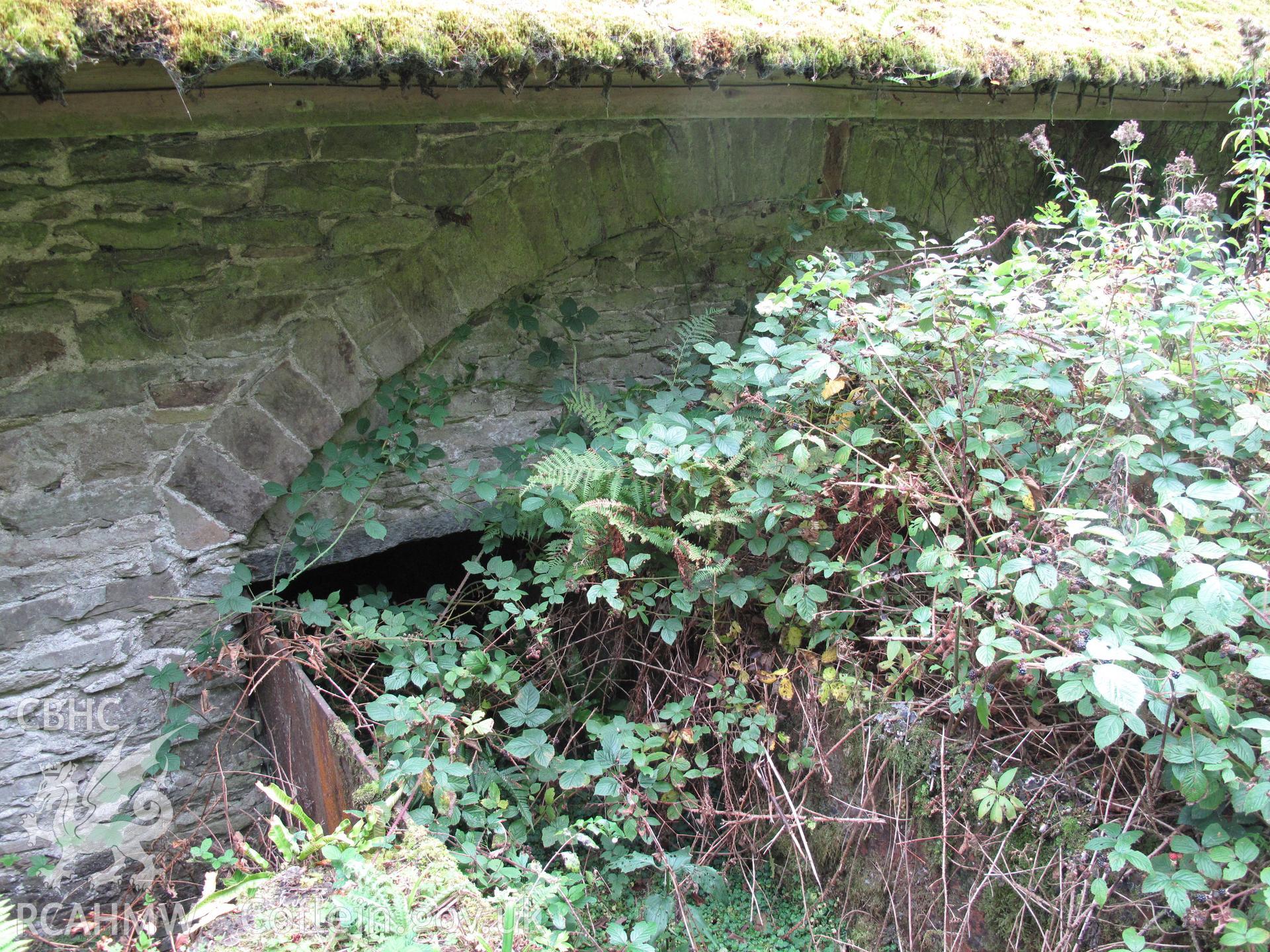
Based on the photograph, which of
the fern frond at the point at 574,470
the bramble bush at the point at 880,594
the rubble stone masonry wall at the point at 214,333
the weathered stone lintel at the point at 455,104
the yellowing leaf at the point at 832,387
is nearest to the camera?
the bramble bush at the point at 880,594

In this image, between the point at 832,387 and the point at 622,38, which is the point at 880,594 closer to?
the point at 832,387

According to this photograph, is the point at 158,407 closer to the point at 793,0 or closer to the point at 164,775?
the point at 164,775

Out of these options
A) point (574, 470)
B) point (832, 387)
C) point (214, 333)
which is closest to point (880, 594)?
point (832, 387)

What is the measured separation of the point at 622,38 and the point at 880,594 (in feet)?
5.95

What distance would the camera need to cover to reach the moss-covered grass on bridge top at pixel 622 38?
1864mm

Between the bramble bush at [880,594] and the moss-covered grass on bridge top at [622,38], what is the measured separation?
0.53 m

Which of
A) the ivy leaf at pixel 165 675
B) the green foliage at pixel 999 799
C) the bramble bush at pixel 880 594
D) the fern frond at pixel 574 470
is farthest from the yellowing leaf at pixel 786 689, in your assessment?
the ivy leaf at pixel 165 675

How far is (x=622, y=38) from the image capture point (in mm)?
2402

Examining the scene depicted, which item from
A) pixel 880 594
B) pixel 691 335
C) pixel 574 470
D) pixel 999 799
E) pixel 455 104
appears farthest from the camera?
pixel 691 335

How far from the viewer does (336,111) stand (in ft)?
8.00

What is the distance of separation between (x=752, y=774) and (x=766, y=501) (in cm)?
83

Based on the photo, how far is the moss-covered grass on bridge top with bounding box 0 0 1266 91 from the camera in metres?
1.86

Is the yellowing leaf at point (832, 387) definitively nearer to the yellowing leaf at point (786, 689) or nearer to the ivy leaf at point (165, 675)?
the yellowing leaf at point (786, 689)

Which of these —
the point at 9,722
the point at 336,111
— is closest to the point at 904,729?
the point at 336,111
